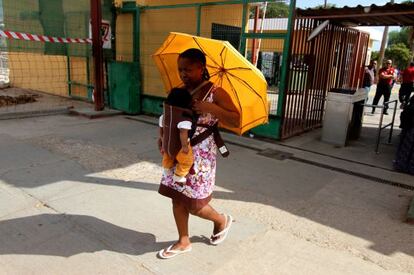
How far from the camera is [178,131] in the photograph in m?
2.52

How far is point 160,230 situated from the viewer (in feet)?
10.9

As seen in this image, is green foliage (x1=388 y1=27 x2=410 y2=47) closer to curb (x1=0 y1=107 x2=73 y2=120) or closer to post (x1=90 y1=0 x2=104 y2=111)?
post (x1=90 y1=0 x2=104 y2=111)

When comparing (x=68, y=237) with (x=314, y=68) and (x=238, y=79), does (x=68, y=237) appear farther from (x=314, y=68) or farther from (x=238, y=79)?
(x=314, y=68)

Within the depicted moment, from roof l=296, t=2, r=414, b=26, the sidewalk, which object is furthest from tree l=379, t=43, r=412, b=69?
the sidewalk

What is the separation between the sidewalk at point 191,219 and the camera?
113 inches

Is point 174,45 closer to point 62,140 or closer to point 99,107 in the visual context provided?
point 62,140

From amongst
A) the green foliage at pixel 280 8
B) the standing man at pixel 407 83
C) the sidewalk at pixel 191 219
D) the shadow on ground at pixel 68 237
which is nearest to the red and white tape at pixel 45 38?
the sidewalk at pixel 191 219

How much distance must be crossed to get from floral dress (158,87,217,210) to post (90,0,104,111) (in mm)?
6369

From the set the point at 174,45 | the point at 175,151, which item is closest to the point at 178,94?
the point at 175,151

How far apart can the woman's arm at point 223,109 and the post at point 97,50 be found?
6589 mm

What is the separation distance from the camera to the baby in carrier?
8.11 ft

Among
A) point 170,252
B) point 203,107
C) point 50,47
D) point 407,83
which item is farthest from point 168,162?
point 407,83

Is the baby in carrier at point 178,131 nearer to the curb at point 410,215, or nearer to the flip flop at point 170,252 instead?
the flip flop at point 170,252

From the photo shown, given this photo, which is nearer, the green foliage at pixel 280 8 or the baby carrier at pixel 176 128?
the baby carrier at pixel 176 128
